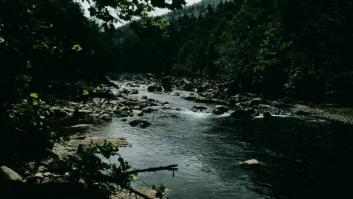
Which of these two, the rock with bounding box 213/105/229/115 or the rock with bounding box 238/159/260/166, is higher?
the rock with bounding box 213/105/229/115

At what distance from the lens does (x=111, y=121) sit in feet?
110

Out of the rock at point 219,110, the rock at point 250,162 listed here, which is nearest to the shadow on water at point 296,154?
the rock at point 250,162

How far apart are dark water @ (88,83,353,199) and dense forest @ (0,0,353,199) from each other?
1.36 m

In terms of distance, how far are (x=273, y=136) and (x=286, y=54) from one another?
34501mm

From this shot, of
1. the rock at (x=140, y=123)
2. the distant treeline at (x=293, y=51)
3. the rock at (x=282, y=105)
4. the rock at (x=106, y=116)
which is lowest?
the rock at (x=140, y=123)

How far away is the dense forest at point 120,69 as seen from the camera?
501 centimetres

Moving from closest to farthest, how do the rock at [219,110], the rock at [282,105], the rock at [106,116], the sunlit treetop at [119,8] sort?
the sunlit treetop at [119,8] → the rock at [106,116] → the rock at [219,110] → the rock at [282,105]

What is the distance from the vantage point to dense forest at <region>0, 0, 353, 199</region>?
5.01m

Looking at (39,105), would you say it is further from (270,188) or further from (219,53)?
(219,53)

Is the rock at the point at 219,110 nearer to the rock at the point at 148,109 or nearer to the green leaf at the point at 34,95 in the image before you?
the rock at the point at 148,109

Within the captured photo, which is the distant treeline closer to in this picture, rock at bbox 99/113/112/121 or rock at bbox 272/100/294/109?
rock at bbox 272/100/294/109

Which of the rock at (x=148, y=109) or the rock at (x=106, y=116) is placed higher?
the rock at (x=148, y=109)

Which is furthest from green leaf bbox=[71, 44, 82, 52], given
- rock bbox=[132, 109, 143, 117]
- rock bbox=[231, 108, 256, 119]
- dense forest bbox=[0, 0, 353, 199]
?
rock bbox=[231, 108, 256, 119]

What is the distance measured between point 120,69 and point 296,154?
5163 inches
